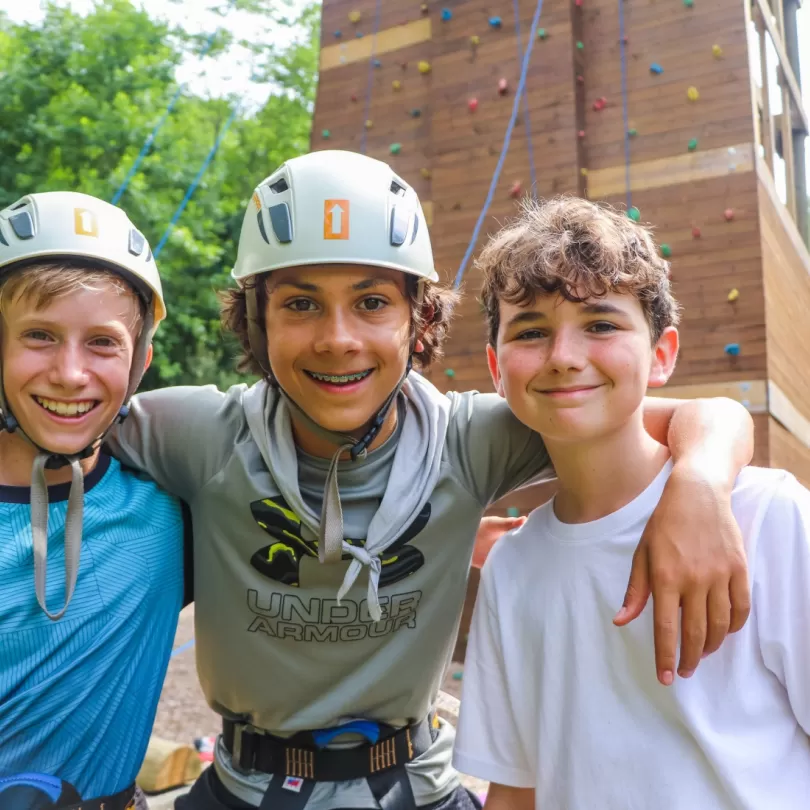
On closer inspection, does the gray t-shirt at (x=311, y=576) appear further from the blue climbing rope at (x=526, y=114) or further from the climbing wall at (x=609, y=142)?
the blue climbing rope at (x=526, y=114)

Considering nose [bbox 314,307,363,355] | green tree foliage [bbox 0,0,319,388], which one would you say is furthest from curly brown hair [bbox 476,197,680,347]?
green tree foliage [bbox 0,0,319,388]

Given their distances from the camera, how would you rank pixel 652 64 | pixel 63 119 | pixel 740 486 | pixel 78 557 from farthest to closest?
pixel 63 119 < pixel 652 64 < pixel 78 557 < pixel 740 486

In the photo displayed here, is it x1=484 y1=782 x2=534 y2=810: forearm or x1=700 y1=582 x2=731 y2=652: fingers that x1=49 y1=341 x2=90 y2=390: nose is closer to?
x1=484 y1=782 x2=534 y2=810: forearm

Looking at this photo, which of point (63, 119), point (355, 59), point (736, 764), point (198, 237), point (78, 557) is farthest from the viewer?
point (198, 237)

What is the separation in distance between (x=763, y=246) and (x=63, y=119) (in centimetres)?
A: 1257

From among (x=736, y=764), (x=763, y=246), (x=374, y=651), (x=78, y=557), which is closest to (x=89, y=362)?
(x=78, y=557)

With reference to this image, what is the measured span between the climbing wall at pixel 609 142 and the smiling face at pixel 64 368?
369cm

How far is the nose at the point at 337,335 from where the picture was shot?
7.28 feet

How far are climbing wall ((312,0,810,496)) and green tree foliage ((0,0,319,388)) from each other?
7396 mm

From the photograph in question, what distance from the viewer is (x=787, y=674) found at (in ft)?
5.52

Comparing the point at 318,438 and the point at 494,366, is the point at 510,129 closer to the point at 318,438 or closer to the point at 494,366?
the point at 494,366

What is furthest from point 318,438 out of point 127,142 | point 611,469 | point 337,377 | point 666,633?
point 127,142

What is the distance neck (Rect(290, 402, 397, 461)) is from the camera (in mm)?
2422

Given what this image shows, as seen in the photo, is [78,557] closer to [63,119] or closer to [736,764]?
[736,764]
